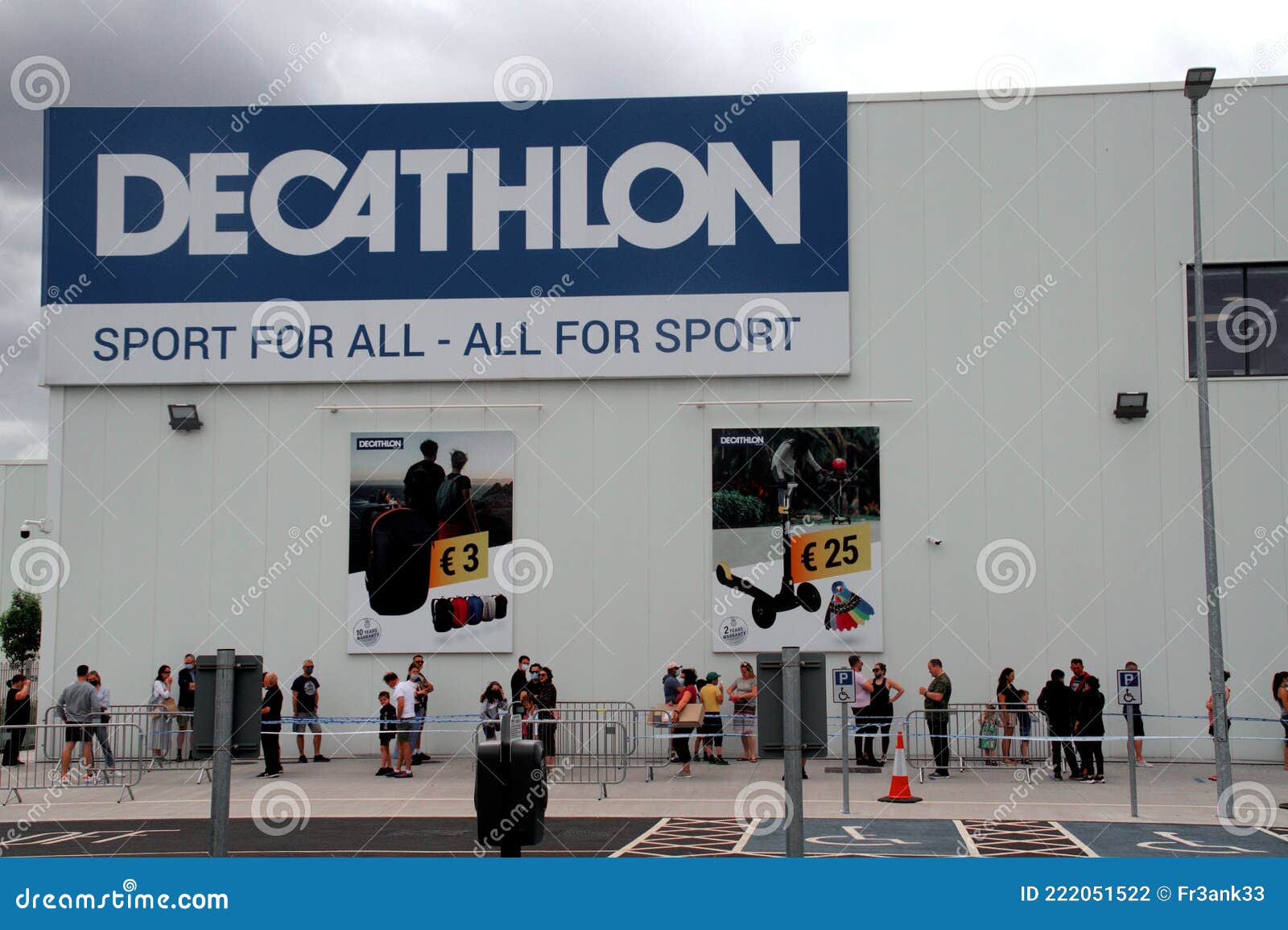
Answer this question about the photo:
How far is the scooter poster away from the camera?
23.6 metres

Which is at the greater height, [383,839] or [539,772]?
[539,772]

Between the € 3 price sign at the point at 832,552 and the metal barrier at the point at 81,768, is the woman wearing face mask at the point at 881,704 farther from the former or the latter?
the metal barrier at the point at 81,768

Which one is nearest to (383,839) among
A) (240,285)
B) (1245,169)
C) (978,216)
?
(240,285)

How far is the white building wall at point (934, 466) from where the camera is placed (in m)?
23.4

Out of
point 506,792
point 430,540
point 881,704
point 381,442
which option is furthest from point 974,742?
point 506,792

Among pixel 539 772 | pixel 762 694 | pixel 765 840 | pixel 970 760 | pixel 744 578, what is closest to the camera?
pixel 539 772

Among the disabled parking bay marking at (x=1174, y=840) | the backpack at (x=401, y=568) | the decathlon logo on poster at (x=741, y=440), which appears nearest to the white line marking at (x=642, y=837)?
the disabled parking bay marking at (x=1174, y=840)

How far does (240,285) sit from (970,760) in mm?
15922

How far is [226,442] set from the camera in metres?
24.9

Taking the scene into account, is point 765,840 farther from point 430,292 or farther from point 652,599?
point 430,292

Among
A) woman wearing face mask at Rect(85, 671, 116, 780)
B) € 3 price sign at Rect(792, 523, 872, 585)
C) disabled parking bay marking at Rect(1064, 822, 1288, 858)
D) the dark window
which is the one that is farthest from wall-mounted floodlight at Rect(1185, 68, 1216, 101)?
woman wearing face mask at Rect(85, 671, 116, 780)

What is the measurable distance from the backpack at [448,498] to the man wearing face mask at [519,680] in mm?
3100

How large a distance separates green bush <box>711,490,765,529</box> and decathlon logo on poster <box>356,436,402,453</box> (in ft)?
19.8

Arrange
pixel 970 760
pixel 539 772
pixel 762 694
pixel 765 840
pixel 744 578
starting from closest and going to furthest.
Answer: pixel 539 772 → pixel 762 694 → pixel 765 840 → pixel 970 760 → pixel 744 578
